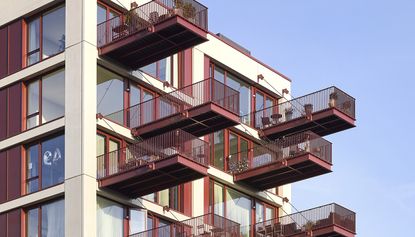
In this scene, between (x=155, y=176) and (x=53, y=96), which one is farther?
(x=53, y=96)

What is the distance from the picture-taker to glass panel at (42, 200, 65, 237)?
2474 inches

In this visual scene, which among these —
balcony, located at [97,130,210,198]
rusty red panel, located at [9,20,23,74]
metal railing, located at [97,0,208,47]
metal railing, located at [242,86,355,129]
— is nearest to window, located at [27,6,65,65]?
rusty red panel, located at [9,20,23,74]

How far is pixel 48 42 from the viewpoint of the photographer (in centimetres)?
6562

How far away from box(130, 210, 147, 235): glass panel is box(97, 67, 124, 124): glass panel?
359 centimetres

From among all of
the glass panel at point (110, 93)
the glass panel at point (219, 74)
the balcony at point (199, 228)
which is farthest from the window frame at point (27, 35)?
the glass panel at point (219, 74)

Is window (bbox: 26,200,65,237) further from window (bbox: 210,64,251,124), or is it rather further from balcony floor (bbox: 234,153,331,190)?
window (bbox: 210,64,251,124)

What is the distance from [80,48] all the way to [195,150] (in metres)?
5.87

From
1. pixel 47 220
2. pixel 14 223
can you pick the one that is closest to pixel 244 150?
pixel 47 220

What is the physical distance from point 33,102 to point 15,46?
2704 mm

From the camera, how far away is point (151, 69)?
67312 mm

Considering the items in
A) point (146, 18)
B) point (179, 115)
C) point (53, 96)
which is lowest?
point (179, 115)

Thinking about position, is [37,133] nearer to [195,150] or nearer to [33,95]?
[33,95]

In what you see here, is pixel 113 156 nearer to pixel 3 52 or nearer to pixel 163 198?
pixel 163 198

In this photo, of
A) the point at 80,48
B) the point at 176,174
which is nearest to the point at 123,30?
the point at 80,48
